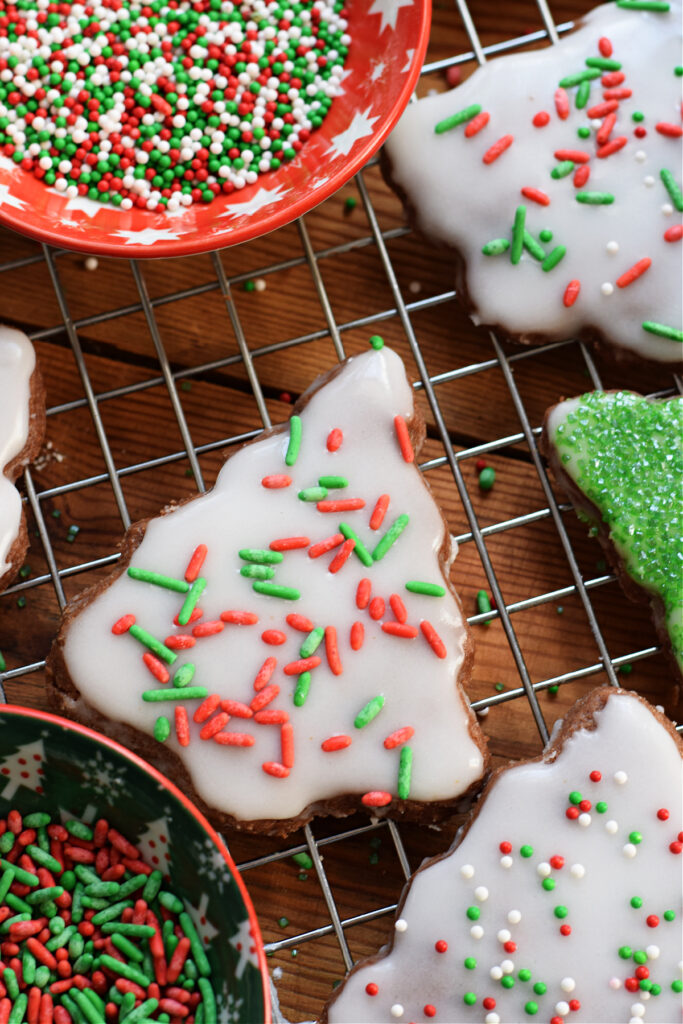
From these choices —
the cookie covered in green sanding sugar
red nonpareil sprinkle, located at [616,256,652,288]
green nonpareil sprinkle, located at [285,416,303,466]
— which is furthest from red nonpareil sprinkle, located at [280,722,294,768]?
red nonpareil sprinkle, located at [616,256,652,288]

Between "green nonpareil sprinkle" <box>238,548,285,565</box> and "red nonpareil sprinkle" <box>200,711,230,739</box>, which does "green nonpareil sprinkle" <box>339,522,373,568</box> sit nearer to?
"green nonpareil sprinkle" <box>238,548,285,565</box>

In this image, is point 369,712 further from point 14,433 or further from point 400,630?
point 14,433

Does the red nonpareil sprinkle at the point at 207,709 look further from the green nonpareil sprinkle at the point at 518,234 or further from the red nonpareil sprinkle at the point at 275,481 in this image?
the green nonpareil sprinkle at the point at 518,234

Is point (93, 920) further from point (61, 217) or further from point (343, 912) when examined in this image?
point (61, 217)

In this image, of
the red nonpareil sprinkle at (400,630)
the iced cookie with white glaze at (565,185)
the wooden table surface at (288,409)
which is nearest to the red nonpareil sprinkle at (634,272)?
the iced cookie with white glaze at (565,185)

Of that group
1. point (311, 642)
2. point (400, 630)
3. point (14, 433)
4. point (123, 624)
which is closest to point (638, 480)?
point (400, 630)
